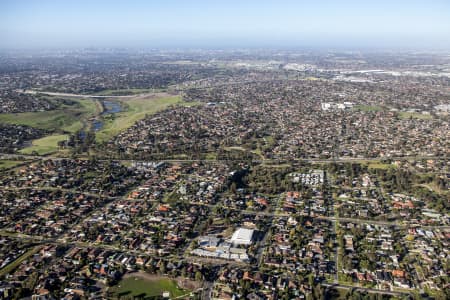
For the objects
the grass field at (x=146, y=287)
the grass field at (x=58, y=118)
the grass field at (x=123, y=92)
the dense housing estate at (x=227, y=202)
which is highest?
the grass field at (x=123, y=92)

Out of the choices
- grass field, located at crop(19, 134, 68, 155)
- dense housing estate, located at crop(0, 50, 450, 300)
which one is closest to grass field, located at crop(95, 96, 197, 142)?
dense housing estate, located at crop(0, 50, 450, 300)

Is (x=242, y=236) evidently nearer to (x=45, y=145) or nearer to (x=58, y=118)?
(x=45, y=145)

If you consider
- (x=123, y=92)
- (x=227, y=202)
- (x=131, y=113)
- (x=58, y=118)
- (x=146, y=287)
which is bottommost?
(x=146, y=287)

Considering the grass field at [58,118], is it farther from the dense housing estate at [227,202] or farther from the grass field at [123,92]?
the grass field at [123,92]

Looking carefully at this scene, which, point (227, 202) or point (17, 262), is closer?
point (17, 262)

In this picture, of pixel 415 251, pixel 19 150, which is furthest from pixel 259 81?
pixel 415 251

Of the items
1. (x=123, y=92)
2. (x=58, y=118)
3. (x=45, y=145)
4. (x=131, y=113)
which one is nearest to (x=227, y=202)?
(x=45, y=145)

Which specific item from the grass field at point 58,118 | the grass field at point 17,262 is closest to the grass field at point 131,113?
the grass field at point 58,118
